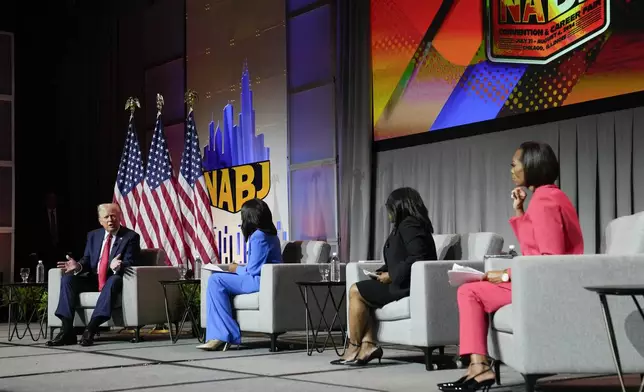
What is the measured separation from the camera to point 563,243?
3557 millimetres

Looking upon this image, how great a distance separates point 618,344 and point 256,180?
614 centimetres

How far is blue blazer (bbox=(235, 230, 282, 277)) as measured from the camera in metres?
6.04

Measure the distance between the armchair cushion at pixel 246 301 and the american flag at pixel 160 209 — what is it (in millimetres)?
2230

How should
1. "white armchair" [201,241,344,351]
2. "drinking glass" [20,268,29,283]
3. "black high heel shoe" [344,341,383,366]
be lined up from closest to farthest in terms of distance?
"black high heel shoe" [344,341,383,366], "white armchair" [201,241,344,351], "drinking glass" [20,268,29,283]

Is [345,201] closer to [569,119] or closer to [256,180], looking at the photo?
[256,180]

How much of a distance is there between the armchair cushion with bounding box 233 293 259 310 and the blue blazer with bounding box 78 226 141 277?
118 centimetres

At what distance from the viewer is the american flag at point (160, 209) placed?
8352mm

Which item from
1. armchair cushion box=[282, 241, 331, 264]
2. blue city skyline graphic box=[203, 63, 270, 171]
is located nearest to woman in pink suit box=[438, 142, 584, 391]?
armchair cushion box=[282, 241, 331, 264]

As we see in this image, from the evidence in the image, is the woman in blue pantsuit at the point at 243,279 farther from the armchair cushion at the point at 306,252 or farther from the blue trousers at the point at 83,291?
the blue trousers at the point at 83,291

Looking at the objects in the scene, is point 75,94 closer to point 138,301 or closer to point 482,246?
point 138,301

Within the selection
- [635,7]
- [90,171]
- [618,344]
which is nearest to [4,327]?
[90,171]

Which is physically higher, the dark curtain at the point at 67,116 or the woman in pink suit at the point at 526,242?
the dark curtain at the point at 67,116

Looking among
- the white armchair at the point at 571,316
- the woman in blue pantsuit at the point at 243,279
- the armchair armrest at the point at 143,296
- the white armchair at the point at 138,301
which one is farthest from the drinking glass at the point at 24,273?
the white armchair at the point at 571,316

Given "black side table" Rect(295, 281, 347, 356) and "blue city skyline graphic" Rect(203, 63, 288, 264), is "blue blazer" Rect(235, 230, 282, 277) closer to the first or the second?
"black side table" Rect(295, 281, 347, 356)
